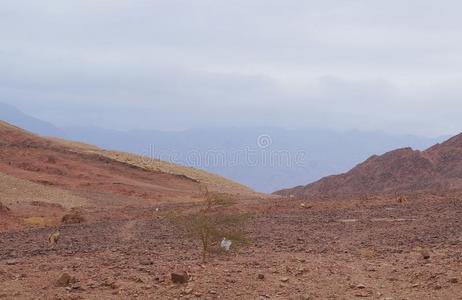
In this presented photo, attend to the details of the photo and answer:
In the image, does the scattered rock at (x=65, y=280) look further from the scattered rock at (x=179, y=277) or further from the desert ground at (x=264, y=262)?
the scattered rock at (x=179, y=277)

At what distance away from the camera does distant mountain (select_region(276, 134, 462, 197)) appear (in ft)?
184

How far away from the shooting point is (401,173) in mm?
60656

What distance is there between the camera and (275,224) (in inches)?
708

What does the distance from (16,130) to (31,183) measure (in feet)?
94.7

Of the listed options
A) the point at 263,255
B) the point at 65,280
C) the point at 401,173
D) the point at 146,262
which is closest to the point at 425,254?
the point at 263,255

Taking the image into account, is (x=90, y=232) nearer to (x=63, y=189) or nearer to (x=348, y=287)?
(x=348, y=287)

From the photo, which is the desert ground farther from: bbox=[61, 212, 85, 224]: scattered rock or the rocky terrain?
bbox=[61, 212, 85, 224]: scattered rock

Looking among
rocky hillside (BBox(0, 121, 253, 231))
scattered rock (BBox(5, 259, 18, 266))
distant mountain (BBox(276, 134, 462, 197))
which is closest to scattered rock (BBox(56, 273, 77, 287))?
scattered rock (BBox(5, 259, 18, 266))

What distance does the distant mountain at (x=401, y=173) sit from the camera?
56.1 metres

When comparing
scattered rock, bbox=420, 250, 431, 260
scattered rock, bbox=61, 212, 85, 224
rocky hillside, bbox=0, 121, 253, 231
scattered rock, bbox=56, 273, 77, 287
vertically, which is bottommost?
scattered rock, bbox=56, 273, 77, 287

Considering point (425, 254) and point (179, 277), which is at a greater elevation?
point (425, 254)

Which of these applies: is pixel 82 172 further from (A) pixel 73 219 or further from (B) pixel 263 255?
(B) pixel 263 255

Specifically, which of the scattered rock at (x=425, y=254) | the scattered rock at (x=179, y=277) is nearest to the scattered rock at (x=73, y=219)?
the scattered rock at (x=179, y=277)

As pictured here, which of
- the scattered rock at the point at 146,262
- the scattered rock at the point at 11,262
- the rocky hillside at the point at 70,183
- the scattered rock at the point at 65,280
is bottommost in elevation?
the scattered rock at the point at 65,280
